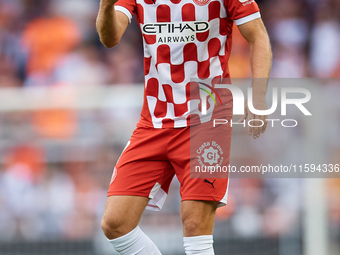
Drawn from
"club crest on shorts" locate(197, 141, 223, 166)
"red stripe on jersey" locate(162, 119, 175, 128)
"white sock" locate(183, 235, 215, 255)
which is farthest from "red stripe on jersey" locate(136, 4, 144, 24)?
"white sock" locate(183, 235, 215, 255)

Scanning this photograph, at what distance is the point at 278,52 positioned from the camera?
668cm

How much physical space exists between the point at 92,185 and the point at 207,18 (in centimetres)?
267

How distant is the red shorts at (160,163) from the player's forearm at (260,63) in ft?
1.05

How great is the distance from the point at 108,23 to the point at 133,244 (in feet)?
4.03

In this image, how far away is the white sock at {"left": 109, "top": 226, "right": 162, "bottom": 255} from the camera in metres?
2.91

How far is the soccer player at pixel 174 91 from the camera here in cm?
285

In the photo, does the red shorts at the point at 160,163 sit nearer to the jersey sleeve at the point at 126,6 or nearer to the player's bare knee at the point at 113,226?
the player's bare knee at the point at 113,226

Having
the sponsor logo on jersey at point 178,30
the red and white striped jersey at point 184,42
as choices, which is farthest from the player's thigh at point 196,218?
the sponsor logo on jersey at point 178,30

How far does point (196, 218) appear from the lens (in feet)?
9.23

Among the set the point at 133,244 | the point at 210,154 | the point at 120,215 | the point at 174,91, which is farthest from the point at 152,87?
the point at 133,244

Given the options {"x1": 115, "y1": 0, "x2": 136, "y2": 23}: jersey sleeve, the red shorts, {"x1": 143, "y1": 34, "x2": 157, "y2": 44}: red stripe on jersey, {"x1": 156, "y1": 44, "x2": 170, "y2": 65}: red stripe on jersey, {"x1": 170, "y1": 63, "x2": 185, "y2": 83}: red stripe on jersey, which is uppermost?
{"x1": 115, "y1": 0, "x2": 136, "y2": 23}: jersey sleeve

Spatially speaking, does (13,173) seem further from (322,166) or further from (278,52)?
(278,52)

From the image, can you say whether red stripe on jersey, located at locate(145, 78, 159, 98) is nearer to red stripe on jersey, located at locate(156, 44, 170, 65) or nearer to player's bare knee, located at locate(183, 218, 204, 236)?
red stripe on jersey, located at locate(156, 44, 170, 65)

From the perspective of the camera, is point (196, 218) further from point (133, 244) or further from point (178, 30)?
point (178, 30)
